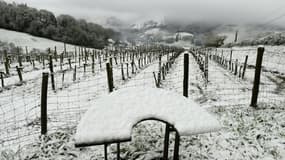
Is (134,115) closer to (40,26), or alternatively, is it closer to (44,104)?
(44,104)

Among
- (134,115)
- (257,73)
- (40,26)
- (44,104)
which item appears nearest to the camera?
(134,115)

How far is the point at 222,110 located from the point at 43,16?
8114cm

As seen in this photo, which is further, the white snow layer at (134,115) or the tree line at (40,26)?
the tree line at (40,26)

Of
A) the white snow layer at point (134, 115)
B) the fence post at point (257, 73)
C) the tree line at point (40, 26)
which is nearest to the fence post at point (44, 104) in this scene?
the white snow layer at point (134, 115)

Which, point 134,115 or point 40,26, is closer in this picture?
point 134,115

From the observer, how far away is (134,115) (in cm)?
289

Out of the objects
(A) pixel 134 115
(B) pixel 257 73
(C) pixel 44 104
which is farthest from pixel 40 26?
(A) pixel 134 115

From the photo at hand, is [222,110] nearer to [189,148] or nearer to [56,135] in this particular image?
[189,148]

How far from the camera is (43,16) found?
72812 mm

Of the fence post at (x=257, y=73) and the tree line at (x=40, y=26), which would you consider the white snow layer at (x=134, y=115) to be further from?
the tree line at (x=40, y=26)

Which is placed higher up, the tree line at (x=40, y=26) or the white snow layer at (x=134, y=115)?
the tree line at (x=40, y=26)

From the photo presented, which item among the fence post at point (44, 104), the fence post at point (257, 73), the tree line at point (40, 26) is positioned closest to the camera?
the fence post at point (44, 104)

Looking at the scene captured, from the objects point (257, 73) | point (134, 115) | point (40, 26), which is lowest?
point (134, 115)

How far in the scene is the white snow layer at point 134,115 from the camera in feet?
8.53
